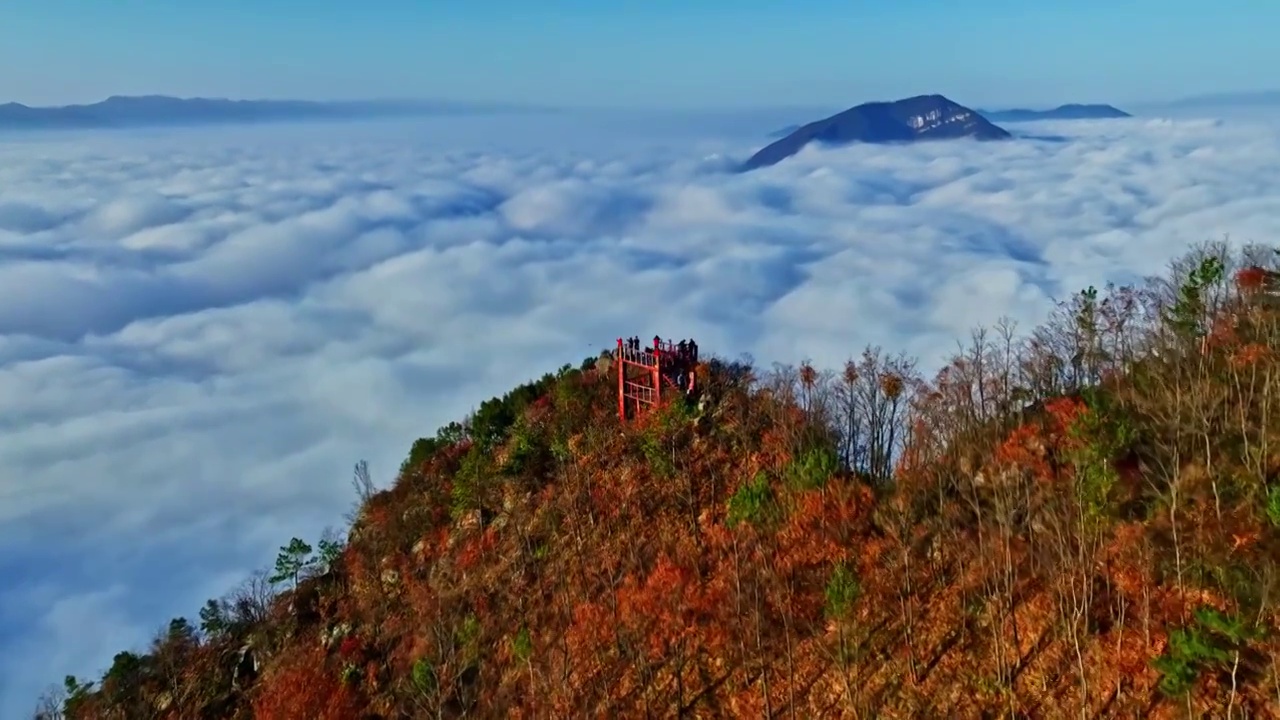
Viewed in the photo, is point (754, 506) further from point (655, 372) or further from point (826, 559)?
point (655, 372)

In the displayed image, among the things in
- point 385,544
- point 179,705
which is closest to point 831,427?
point 385,544

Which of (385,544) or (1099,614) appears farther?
(385,544)

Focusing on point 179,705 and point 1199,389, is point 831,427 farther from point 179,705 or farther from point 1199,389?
point 179,705

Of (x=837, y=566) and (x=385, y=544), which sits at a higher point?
(x=837, y=566)

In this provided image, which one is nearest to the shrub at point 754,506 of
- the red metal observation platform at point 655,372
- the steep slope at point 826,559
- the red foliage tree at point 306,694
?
the steep slope at point 826,559

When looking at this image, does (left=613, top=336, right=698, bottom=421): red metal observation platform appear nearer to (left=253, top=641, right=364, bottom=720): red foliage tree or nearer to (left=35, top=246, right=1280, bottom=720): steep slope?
(left=35, top=246, right=1280, bottom=720): steep slope

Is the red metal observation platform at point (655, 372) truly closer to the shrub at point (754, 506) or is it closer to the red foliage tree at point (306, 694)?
the shrub at point (754, 506)

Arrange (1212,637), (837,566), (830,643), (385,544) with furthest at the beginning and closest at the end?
(385,544)
(837,566)
(830,643)
(1212,637)
